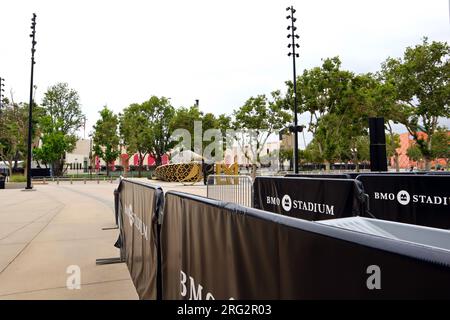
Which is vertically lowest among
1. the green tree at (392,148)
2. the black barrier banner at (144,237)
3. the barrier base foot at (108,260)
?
the barrier base foot at (108,260)

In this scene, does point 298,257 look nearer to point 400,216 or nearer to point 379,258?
point 379,258

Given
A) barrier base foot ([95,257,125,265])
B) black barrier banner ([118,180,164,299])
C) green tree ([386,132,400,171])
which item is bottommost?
barrier base foot ([95,257,125,265])

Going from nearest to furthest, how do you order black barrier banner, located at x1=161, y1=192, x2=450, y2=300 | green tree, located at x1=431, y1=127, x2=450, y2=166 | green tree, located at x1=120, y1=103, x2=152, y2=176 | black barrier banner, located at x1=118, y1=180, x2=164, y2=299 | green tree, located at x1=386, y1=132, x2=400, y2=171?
black barrier banner, located at x1=161, y1=192, x2=450, y2=300 → black barrier banner, located at x1=118, y1=180, x2=164, y2=299 → green tree, located at x1=431, y1=127, x2=450, y2=166 → green tree, located at x1=386, y1=132, x2=400, y2=171 → green tree, located at x1=120, y1=103, x2=152, y2=176

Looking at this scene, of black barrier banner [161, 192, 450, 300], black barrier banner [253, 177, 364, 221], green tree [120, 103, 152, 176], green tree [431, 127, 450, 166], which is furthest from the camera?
green tree [120, 103, 152, 176]

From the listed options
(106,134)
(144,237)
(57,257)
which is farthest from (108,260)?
(106,134)

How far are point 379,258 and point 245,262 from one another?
0.78 metres

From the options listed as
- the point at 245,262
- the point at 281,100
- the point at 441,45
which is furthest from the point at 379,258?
the point at 281,100

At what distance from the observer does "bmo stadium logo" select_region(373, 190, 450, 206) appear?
5383mm

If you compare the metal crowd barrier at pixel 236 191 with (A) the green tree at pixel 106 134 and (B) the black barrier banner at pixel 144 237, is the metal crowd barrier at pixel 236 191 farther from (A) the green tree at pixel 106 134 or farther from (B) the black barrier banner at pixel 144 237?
(A) the green tree at pixel 106 134

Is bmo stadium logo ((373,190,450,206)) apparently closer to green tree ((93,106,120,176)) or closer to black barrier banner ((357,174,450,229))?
black barrier banner ((357,174,450,229))

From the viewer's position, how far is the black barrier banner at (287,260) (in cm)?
98

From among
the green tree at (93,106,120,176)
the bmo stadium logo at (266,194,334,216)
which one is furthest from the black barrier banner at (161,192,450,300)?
the green tree at (93,106,120,176)

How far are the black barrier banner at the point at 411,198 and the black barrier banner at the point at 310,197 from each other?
4.39ft

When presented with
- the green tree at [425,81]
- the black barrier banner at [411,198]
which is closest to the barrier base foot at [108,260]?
the black barrier banner at [411,198]
